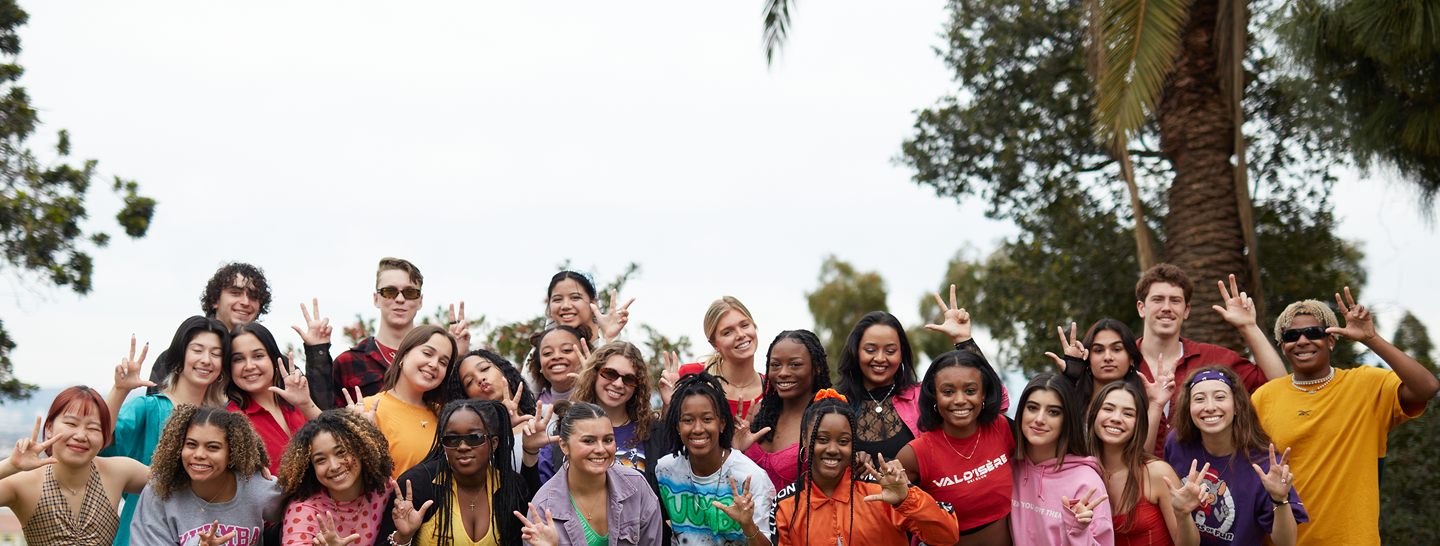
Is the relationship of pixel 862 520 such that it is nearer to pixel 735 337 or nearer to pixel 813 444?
pixel 813 444

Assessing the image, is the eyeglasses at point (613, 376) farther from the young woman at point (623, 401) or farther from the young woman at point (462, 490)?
the young woman at point (462, 490)

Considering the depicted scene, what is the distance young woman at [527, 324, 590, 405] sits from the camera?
18.0ft

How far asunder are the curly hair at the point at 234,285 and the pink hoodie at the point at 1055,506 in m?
4.31

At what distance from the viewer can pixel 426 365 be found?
4859 mm

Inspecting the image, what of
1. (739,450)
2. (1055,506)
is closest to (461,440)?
(739,450)

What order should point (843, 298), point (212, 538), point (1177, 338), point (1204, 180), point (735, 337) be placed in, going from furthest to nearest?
point (843, 298) → point (1204, 180) → point (1177, 338) → point (735, 337) → point (212, 538)

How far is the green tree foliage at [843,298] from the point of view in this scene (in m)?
25.9

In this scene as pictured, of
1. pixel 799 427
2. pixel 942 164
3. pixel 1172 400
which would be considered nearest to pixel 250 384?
pixel 799 427

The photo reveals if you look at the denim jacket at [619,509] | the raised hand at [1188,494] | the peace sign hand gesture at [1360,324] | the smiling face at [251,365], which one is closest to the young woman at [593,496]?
the denim jacket at [619,509]

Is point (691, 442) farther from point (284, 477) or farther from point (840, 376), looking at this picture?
point (284, 477)

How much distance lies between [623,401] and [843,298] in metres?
21.5

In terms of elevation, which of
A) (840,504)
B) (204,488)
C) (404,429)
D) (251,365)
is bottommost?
(840,504)

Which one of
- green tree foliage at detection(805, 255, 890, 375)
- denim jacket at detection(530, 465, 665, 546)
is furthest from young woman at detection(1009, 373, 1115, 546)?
green tree foliage at detection(805, 255, 890, 375)

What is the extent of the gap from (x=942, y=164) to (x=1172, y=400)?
7.50 meters
